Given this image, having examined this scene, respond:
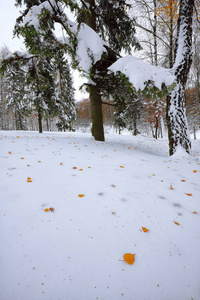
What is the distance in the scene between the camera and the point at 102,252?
1.36 meters

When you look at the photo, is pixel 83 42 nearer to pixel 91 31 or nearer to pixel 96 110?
pixel 91 31

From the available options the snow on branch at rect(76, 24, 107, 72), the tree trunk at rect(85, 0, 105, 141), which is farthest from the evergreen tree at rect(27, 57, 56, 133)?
the snow on branch at rect(76, 24, 107, 72)

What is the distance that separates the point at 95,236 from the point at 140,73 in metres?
4.23

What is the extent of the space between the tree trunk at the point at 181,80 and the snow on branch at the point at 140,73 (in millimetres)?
584

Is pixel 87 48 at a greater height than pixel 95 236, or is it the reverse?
pixel 87 48

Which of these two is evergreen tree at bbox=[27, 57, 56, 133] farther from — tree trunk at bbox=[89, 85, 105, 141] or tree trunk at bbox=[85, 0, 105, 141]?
tree trunk at bbox=[89, 85, 105, 141]

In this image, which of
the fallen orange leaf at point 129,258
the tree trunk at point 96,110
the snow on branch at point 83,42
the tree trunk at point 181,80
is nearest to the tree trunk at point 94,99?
the tree trunk at point 96,110

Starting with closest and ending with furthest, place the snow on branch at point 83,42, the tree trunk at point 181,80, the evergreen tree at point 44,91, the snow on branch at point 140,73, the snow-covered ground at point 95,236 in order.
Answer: the snow-covered ground at point 95,236 < the snow on branch at point 140,73 < the snow on branch at point 83,42 < the tree trunk at point 181,80 < the evergreen tree at point 44,91

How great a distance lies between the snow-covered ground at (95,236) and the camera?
1132 millimetres

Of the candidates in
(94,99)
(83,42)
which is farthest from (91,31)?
(94,99)

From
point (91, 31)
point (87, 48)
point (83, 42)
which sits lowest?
point (87, 48)

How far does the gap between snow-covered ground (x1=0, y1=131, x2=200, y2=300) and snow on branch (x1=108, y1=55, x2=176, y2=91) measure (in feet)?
9.39

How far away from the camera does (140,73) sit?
161 inches

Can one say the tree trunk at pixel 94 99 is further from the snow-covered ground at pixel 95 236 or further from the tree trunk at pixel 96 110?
the snow-covered ground at pixel 95 236
